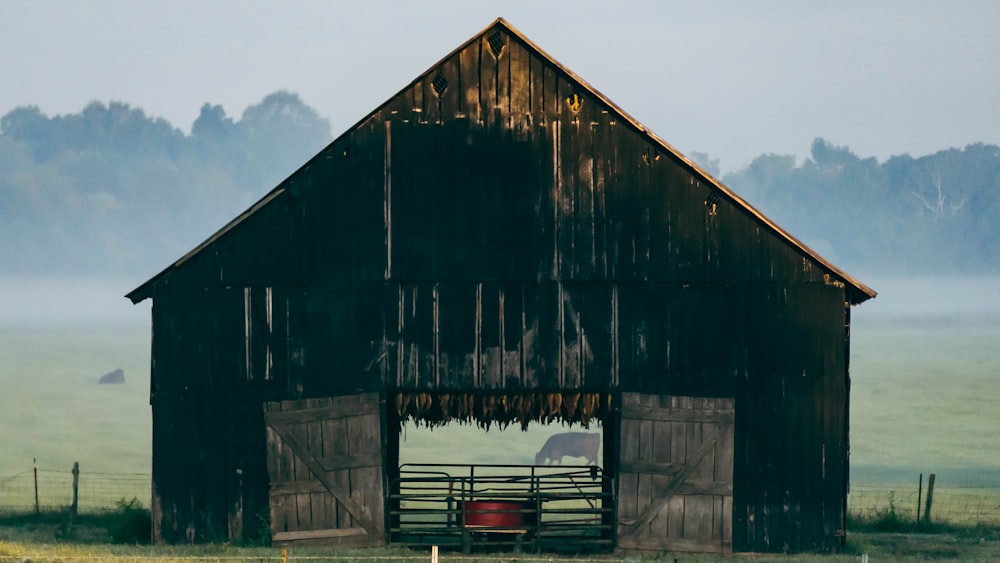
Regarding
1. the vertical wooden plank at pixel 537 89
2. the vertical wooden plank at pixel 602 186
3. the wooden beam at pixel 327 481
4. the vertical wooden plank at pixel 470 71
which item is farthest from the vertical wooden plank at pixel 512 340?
the vertical wooden plank at pixel 470 71

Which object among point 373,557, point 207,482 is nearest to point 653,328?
point 373,557

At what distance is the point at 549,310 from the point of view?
25984 mm

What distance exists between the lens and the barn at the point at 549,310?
25.9 metres

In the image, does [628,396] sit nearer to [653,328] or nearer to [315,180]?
[653,328]

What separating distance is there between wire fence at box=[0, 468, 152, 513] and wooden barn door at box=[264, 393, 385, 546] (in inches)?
206

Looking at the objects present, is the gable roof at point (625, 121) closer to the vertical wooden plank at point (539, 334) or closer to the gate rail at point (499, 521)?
the vertical wooden plank at point (539, 334)

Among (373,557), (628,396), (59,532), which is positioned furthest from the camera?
(59,532)

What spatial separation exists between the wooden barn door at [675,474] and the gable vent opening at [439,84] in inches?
248

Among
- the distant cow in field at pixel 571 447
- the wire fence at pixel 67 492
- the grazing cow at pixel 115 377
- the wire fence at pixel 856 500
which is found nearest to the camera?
the wire fence at pixel 856 500

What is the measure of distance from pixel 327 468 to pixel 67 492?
21775 mm

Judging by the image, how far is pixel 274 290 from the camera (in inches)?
1035

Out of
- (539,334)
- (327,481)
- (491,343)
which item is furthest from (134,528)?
(539,334)

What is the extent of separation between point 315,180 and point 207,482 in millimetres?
5755

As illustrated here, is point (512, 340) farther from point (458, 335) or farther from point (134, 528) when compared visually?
point (134, 528)
